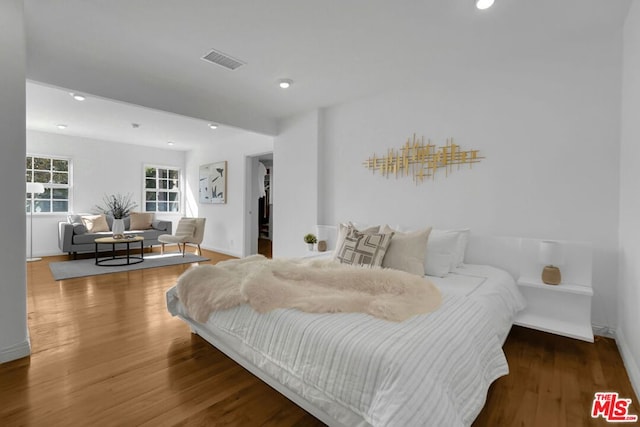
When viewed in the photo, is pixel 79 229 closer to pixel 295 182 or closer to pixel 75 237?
pixel 75 237

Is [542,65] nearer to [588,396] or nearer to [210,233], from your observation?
[588,396]

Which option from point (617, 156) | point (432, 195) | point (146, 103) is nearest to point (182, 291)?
point (146, 103)

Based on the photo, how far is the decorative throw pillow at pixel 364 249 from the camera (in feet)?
8.33

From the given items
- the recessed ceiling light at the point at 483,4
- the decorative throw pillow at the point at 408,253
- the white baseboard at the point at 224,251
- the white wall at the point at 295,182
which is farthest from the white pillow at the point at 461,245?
the white baseboard at the point at 224,251

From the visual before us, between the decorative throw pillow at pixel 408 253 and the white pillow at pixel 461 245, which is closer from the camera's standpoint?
the decorative throw pillow at pixel 408 253

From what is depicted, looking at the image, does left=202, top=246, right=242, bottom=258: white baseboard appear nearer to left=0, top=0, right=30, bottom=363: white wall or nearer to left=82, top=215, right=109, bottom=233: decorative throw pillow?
left=82, top=215, right=109, bottom=233: decorative throw pillow

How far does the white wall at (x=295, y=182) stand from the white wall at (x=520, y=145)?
741 mm

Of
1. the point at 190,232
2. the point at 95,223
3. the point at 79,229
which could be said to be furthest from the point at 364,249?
the point at 95,223

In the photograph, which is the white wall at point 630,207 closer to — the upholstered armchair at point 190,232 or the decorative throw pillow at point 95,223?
the upholstered armchair at point 190,232

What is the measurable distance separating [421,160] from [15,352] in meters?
3.85

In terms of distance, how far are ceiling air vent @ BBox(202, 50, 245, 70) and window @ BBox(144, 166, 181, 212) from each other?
550 cm

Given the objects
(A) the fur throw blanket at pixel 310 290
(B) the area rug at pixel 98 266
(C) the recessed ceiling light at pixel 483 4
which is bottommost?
(B) the area rug at pixel 98 266

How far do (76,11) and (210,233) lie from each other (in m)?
5.28

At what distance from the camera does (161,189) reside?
25.3ft
